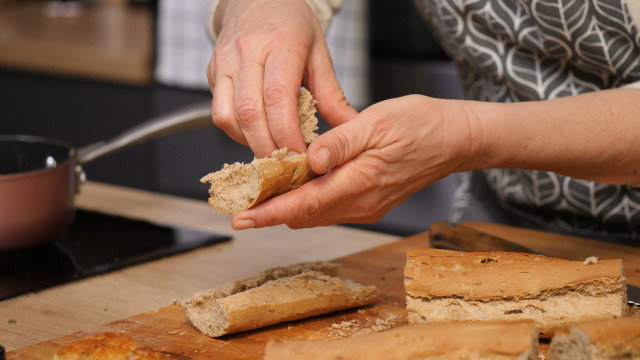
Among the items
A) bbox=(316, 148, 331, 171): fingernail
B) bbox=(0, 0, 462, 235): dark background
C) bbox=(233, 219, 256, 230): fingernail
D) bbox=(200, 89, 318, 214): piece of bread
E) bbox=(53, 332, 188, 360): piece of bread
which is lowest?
bbox=(0, 0, 462, 235): dark background

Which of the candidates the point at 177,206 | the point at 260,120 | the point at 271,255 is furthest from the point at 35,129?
the point at 260,120

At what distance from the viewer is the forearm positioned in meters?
1.21

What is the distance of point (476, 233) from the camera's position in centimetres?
138

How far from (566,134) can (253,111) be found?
53 centimetres

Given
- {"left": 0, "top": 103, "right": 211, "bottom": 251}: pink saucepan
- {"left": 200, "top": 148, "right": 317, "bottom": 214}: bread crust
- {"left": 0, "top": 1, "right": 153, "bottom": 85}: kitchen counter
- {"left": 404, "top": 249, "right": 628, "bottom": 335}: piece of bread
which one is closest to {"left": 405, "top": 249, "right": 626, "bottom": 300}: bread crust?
{"left": 404, "top": 249, "right": 628, "bottom": 335}: piece of bread

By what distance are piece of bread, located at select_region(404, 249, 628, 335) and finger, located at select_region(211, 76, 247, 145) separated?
366mm

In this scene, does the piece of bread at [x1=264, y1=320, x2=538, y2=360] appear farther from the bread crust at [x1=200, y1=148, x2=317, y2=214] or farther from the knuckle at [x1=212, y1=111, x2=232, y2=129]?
the knuckle at [x1=212, y1=111, x2=232, y2=129]

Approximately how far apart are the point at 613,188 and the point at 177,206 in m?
1.02

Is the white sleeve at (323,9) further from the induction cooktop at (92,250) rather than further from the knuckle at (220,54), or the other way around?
the induction cooktop at (92,250)

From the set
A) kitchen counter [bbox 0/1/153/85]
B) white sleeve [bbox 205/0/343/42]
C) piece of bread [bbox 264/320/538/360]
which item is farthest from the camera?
kitchen counter [bbox 0/1/153/85]

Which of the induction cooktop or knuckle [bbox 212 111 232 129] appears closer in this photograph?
knuckle [bbox 212 111 232 129]

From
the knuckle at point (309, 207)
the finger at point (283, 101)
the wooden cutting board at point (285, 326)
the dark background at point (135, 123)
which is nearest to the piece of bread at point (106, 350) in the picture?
the wooden cutting board at point (285, 326)

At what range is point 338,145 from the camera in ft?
3.54

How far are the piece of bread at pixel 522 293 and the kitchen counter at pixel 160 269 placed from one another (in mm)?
430
